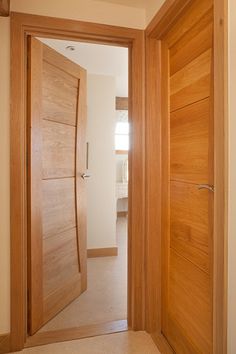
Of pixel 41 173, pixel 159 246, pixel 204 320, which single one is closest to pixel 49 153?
pixel 41 173

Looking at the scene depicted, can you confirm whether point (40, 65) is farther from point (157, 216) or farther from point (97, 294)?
point (97, 294)

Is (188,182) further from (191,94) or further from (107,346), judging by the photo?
(107,346)

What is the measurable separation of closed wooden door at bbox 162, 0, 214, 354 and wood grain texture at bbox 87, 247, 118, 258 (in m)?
1.64

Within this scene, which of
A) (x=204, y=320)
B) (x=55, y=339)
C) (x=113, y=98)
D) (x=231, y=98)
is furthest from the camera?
(x=113, y=98)

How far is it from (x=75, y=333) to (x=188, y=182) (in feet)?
4.20

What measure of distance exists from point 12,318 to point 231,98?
170cm

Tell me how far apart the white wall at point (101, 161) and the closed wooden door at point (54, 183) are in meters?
0.89

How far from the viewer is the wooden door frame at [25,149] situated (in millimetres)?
1639

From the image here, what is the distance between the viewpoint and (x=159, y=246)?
182cm

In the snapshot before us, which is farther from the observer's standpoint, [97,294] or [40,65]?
[97,294]

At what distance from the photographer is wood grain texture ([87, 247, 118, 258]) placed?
3324mm

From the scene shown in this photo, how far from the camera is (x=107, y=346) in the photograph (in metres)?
1.69

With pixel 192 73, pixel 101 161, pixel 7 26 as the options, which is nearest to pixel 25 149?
pixel 7 26

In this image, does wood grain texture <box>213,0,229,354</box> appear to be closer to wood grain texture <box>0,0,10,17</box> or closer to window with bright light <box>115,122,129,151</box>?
wood grain texture <box>0,0,10,17</box>
